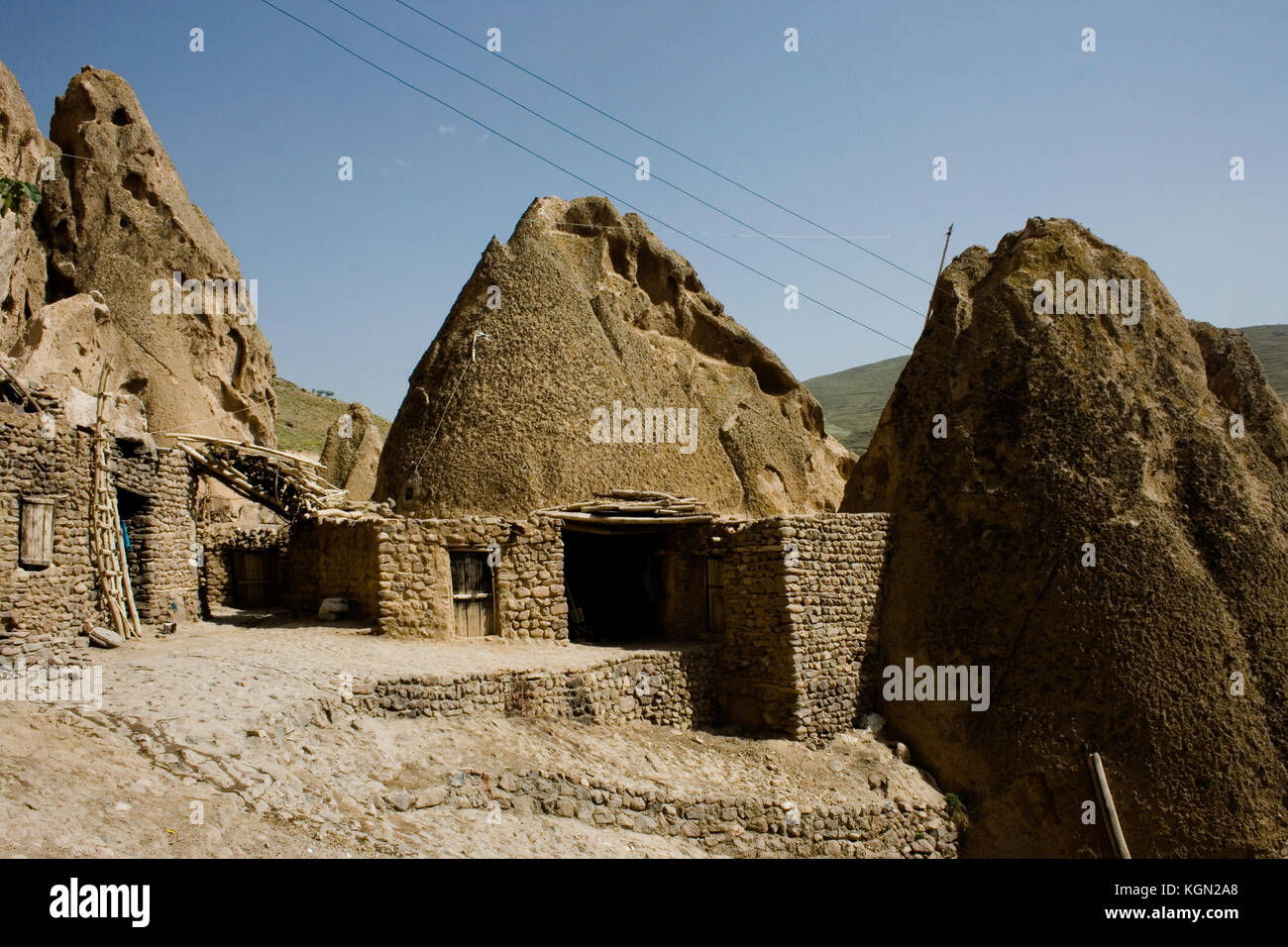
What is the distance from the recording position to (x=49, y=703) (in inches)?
333

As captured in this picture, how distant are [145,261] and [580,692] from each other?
1676 cm

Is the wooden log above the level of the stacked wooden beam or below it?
below

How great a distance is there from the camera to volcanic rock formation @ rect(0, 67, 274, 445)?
20.8m

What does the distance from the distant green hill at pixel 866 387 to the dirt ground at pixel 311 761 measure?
79.9ft

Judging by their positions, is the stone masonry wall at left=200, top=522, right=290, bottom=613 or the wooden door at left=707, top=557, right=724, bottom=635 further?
the stone masonry wall at left=200, top=522, right=290, bottom=613

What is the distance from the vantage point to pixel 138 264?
22078 mm

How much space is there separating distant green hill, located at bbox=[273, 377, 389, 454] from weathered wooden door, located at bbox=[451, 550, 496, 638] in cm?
2112

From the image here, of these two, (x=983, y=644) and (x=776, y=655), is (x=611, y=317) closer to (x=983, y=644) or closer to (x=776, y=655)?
(x=776, y=655)

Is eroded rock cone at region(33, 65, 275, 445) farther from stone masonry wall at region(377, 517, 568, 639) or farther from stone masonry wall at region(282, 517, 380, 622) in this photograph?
stone masonry wall at region(377, 517, 568, 639)

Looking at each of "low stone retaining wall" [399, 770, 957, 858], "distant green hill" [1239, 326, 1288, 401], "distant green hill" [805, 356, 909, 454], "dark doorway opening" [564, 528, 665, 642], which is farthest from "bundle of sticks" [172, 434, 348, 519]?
"distant green hill" [1239, 326, 1288, 401]

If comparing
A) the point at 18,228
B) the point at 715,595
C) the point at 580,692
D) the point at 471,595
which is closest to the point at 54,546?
the point at 471,595

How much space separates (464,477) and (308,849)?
29.2ft

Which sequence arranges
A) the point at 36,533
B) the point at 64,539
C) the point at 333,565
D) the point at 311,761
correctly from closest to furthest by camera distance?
the point at 311,761 < the point at 36,533 < the point at 64,539 < the point at 333,565

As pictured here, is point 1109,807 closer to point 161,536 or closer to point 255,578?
point 161,536
